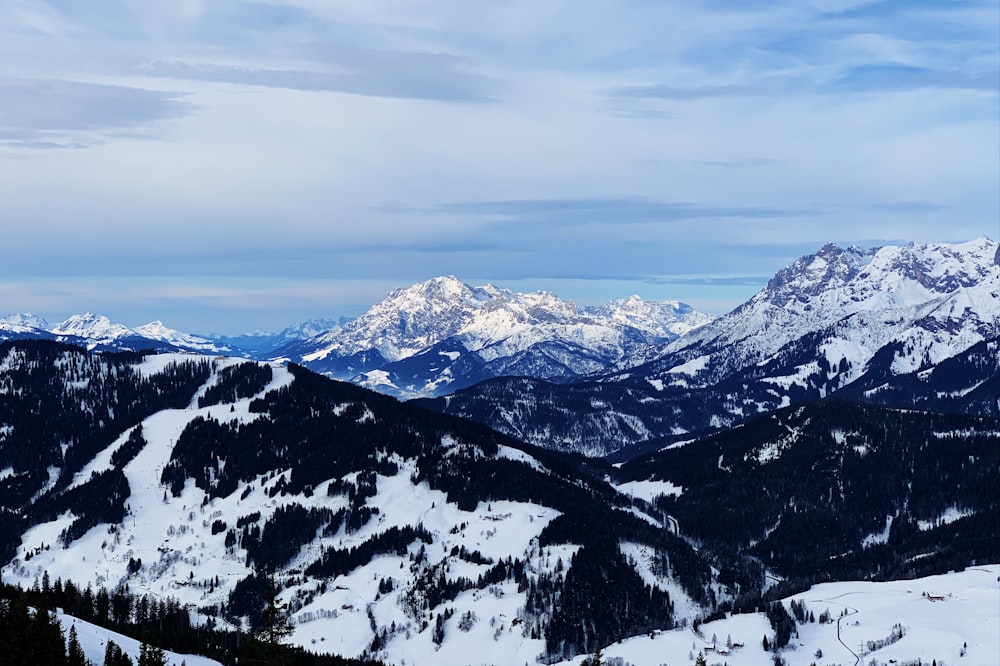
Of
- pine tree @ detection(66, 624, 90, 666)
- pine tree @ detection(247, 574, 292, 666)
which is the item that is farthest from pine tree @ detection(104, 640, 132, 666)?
pine tree @ detection(247, 574, 292, 666)

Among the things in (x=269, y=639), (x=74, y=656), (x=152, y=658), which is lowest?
(x=74, y=656)

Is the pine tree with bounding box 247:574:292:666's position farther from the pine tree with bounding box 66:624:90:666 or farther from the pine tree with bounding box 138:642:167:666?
the pine tree with bounding box 66:624:90:666

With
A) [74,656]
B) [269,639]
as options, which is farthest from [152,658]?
[269,639]

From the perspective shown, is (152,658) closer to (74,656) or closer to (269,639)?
(74,656)

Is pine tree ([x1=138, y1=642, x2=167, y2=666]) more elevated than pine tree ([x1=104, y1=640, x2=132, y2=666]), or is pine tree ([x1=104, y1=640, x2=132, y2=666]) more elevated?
pine tree ([x1=138, y1=642, x2=167, y2=666])

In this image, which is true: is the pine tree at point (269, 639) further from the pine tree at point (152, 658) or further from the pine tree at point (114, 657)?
the pine tree at point (114, 657)

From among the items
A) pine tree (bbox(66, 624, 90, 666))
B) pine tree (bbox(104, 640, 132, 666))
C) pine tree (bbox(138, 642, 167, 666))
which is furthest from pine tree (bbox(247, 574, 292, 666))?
pine tree (bbox(104, 640, 132, 666))

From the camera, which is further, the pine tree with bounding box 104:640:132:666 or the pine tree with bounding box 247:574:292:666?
the pine tree with bounding box 104:640:132:666

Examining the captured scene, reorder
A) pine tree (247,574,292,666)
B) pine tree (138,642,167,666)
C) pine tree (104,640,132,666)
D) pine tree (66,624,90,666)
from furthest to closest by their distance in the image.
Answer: pine tree (104,640,132,666), pine tree (66,624,90,666), pine tree (138,642,167,666), pine tree (247,574,292,666)

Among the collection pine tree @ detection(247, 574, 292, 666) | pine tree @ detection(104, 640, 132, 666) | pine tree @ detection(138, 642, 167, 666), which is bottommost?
pine tree @ detection(104, 640, 132, 666)

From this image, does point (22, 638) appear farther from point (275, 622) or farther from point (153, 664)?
point (275, 622)

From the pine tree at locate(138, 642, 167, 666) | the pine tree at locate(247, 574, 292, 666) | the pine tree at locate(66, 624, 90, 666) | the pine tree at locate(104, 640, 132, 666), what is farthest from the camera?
the pine tree at locate(104, 640, 132, 666)
